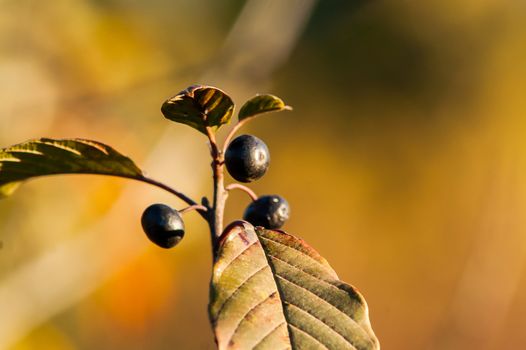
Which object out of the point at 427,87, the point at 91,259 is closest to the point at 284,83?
the point at 427,87

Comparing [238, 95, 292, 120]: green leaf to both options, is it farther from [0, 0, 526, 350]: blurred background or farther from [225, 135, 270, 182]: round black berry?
[0, 0, 526, 350]: blurred background

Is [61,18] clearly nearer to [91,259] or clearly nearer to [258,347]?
[91,259]

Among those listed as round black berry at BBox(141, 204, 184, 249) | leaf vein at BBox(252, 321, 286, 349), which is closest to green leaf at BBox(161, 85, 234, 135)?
round black berry at BBox(141, 204, 184, 249)

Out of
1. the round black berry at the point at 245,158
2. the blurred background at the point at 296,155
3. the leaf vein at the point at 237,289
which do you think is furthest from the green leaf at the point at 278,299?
the blurred background at the point at 296,155

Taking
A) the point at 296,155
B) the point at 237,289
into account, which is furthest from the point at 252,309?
the point at 296,155

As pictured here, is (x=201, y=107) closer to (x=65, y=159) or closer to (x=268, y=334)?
(x=65, y=159)

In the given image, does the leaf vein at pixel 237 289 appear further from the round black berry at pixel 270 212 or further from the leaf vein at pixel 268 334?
the round black berry at pixel 270 212
